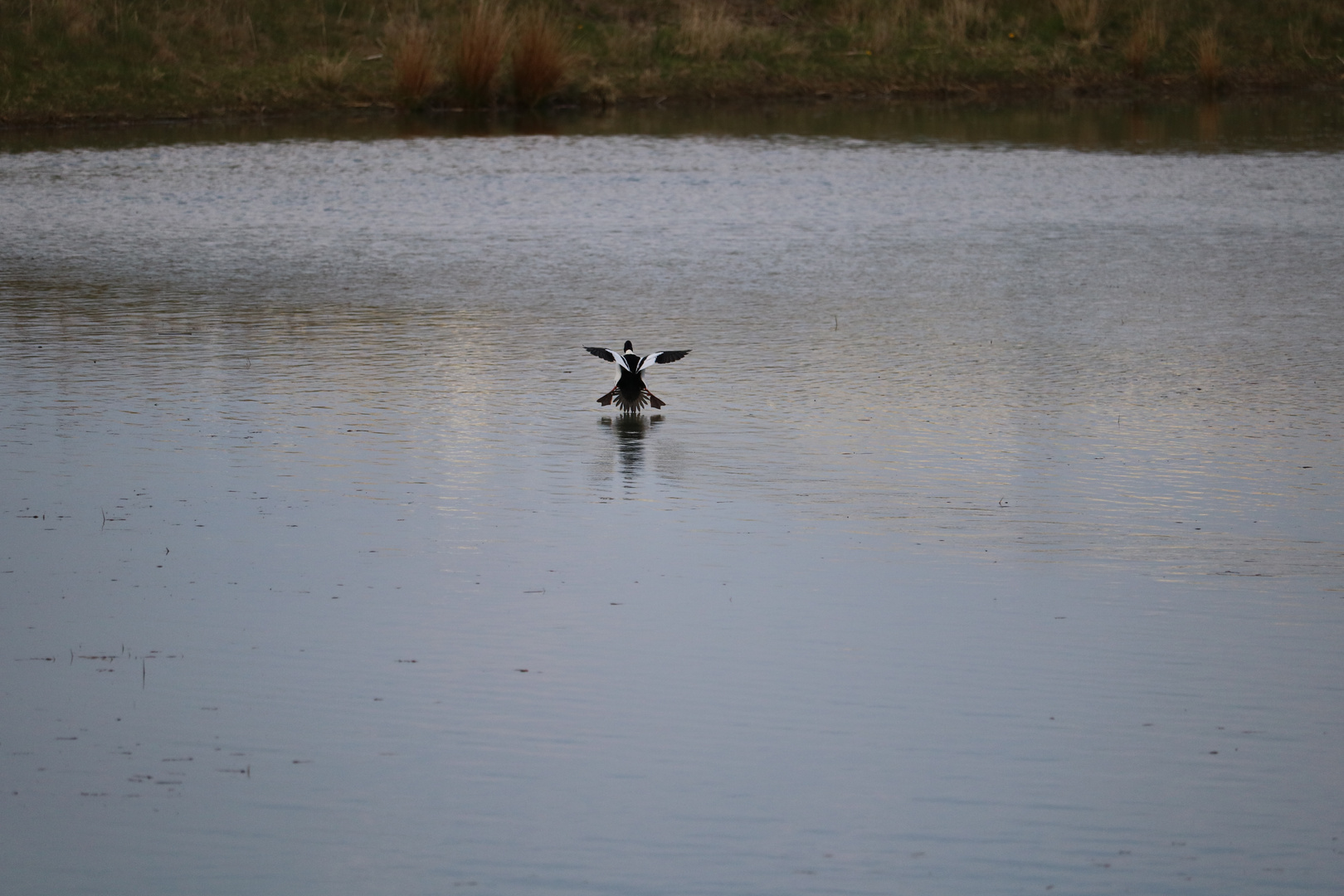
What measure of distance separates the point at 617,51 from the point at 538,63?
109 inches

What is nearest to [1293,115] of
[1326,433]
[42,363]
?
[1326,433]

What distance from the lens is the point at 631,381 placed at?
912 centimetres

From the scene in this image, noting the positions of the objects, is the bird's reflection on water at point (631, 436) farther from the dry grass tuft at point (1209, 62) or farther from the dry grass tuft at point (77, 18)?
the dry grass tuft at point (1209, 62)

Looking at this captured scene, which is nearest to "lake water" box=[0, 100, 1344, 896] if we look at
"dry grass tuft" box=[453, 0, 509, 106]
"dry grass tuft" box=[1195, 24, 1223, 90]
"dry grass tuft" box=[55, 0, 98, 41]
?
"dry grass tuft" box=[453, 0, 509, 106]

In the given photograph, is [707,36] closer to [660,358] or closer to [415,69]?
[415,69]

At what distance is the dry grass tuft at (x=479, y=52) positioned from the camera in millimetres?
25328

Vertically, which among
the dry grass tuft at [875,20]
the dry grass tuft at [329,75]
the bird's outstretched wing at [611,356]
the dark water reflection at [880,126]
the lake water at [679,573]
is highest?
the dry grass tuft at [875,20]

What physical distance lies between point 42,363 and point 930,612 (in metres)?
6.50

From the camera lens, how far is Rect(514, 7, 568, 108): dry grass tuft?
84.3 feet

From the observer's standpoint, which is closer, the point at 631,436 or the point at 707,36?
the point at 631,436

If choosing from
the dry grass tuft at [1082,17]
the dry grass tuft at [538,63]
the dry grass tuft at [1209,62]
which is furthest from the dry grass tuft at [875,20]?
the dry grass tuft at [538,63]

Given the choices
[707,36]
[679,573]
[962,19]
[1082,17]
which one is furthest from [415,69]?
[679,573]

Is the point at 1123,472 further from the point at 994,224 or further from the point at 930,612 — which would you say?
the point at 994,224

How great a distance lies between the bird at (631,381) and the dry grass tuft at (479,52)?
16819 mm
